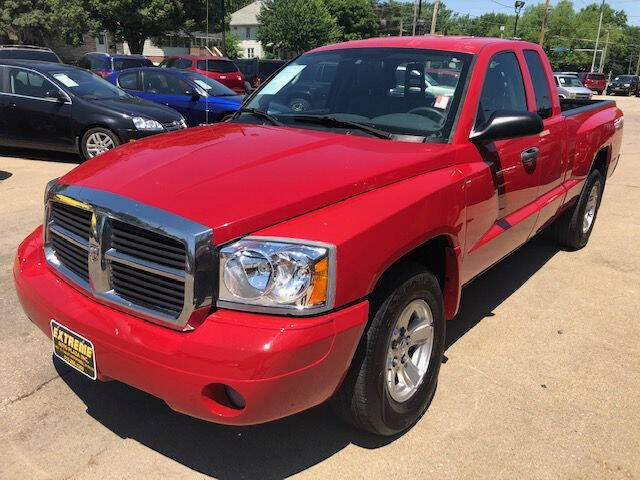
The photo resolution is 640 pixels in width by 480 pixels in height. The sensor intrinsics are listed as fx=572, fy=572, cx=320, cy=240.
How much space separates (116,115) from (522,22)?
358ft

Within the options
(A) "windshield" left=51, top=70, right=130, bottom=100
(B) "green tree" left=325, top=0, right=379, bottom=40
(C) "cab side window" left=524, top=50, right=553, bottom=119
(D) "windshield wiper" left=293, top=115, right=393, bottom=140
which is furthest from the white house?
(D) "windshield wiper" left=293, top=115, right=393, bottom=140

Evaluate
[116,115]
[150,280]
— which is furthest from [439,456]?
[116,115]

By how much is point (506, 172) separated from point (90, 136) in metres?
7.41

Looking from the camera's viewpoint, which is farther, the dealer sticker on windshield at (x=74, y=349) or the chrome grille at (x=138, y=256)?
the dealer sticker on windshield at (x=74, y=349)

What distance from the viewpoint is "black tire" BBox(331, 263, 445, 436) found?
2404mm

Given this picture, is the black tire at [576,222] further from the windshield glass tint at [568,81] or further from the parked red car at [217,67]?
the windshield glass tint at [568,81]

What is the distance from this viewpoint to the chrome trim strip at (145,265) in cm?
215

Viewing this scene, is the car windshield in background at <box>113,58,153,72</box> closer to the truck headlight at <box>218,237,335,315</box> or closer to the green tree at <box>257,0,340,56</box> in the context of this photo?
the truck headlight at <box>218,237,335,315</box>

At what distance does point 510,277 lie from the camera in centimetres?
495

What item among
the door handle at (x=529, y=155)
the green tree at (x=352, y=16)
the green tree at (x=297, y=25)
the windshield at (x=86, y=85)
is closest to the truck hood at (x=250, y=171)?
the door handle at (x=529, y=155)

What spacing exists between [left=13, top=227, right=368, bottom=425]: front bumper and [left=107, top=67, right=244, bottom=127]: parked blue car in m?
9.67

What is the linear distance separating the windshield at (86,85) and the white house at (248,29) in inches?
2588

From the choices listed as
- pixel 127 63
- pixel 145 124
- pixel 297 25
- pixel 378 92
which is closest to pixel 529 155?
pixel 378 92

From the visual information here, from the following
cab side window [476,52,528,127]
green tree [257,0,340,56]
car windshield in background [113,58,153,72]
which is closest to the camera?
cab side window [476,52,528,127]
